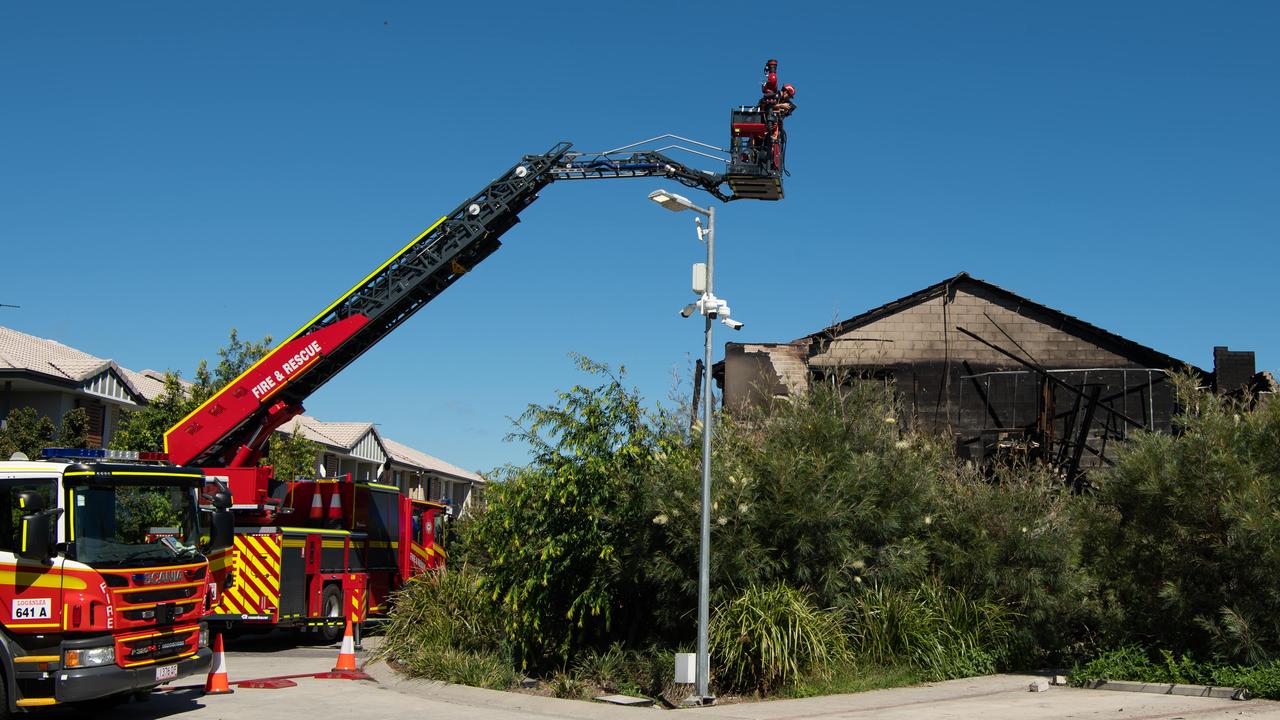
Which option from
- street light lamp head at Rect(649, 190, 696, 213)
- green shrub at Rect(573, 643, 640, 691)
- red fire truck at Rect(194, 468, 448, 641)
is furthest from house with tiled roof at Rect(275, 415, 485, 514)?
street light lamp head at Rect(649, 190, 696, 213)

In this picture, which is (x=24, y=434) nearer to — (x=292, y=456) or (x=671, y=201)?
(x=292, y=456)

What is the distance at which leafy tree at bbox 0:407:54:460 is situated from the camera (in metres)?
23.9

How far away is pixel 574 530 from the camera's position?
15922mm

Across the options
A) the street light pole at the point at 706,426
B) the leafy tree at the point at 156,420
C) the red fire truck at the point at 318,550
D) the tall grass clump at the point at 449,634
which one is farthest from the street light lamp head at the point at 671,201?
the leafy tree at the point at 156,420

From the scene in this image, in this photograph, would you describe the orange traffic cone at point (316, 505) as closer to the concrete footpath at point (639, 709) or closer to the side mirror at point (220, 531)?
the concrete footpath at point (639, 709)

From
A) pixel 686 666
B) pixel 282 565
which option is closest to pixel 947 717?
pixel 686 666

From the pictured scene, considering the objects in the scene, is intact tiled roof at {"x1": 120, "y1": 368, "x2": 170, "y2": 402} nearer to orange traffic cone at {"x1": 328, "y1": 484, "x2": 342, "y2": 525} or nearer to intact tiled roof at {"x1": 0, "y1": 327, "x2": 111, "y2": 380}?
intact tiled roof at {"x1": 0, "y1": 327, "x2": 111, "y2": 380}

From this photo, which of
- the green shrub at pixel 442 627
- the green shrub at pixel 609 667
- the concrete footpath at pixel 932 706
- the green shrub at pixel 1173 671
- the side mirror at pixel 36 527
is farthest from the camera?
the green shrub at pixel 442 627

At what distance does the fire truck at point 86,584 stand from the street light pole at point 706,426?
18.8 ft

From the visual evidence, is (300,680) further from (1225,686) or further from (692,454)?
(1225,686)

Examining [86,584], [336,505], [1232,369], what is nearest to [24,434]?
[336,505]

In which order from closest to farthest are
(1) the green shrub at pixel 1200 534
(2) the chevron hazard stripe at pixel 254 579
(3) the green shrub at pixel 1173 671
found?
1. (3) the green shrub at pixel 1173 671
2. (1) the green shrub at pixel 1200 534
3. (2) the chevron hazard stripe at pixel 254 579

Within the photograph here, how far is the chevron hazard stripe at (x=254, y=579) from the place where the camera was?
61.4ft

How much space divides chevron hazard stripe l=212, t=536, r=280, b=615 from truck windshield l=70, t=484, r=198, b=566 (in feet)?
20.2
